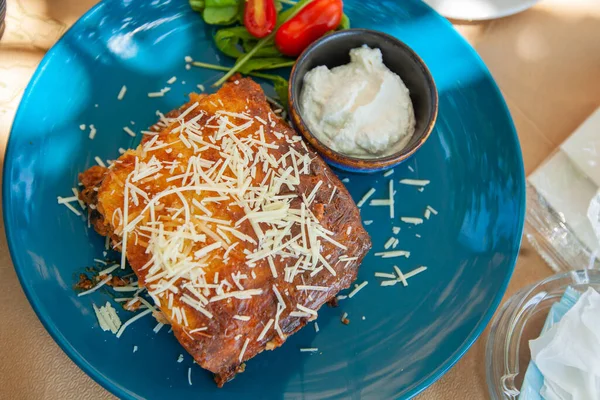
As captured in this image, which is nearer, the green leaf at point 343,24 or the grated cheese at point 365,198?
the grated cheese at point 365,198

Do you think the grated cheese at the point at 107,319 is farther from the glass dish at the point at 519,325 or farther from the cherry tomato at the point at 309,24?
the glass dish at the point at 519,325

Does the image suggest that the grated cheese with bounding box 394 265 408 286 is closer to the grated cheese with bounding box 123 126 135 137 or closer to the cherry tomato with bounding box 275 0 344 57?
the cherry tomato with bounding box 275 0 344 57

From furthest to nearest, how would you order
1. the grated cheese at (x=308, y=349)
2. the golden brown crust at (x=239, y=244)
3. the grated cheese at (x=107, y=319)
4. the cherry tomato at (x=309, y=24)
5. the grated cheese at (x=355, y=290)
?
the cherry tomato at (x=309, y=24), the grated cheese at (x=355, y=290), the grated cheese at (x=308, y=349), the grated cheese at (x=107, y=319), the golden brown crust at (x=239, y=244)

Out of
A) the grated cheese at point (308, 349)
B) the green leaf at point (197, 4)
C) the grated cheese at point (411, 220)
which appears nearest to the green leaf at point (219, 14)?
the green leaf at point (197, 4)

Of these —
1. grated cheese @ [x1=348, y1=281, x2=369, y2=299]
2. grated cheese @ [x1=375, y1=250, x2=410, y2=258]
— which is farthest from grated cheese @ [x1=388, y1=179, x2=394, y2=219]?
grated cheese @ [x1=348, y1=281, x2=369, y2=299]

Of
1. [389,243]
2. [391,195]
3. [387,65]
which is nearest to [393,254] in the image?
[389,243]

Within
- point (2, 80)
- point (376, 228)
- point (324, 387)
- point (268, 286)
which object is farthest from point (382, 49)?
point (2, 80)
